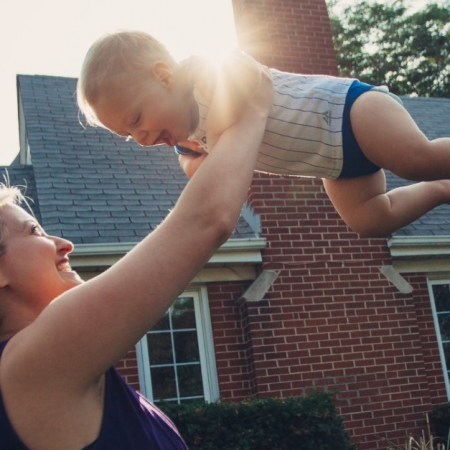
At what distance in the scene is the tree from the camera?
27406 millimetres

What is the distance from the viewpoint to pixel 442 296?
9.90 m

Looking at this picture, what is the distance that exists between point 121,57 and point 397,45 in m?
26.8

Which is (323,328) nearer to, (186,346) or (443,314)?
(186,346)

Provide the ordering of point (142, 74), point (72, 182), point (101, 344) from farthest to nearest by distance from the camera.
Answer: point (72, 182), point (142, 74), point (101, 344)

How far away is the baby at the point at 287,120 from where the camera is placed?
2145 millimetres

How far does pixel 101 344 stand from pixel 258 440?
18.5ft

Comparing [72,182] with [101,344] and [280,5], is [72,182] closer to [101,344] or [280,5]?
[280,5]

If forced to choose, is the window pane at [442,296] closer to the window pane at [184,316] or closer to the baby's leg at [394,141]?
the window pane at [184,316]

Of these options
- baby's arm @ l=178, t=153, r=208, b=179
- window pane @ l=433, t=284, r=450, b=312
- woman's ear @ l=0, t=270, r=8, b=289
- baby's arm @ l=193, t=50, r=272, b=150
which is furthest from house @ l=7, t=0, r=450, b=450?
baby's arm @ l=193, t=50, r=272, b=150

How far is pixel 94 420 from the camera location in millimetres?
1750

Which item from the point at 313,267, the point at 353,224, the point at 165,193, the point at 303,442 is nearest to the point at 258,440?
the point at 303,442

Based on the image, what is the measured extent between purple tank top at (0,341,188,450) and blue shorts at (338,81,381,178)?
1145mm

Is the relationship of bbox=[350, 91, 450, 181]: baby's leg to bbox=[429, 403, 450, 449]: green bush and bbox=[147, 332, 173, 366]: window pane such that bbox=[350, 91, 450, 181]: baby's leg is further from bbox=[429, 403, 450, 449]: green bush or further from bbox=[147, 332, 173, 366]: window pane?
bbox=[429, 403, 450, 449]: green bush

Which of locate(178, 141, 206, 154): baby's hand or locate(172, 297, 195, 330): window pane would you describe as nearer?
locate(178, 141, 206, 154): baby's hand
